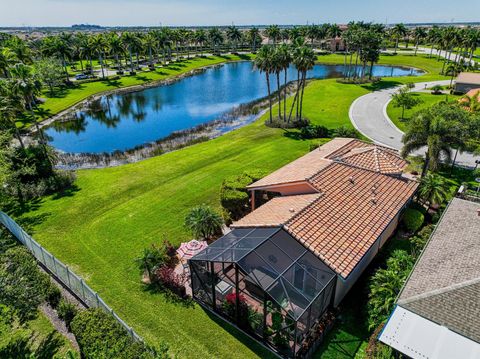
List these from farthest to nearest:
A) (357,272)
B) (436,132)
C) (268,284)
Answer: (436,132) < (357,272) < (268,284)

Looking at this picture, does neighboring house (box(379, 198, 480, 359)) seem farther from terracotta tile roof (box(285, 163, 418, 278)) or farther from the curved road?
the curved road

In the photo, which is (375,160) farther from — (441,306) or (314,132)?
(314,132)

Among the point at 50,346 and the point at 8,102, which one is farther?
the point at 8,102

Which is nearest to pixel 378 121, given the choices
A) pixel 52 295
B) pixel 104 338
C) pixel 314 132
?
pixel 314 132

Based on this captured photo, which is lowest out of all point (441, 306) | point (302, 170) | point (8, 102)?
point (441, 306)

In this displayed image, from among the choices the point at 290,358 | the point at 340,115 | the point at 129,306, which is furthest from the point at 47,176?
the point at 340,115

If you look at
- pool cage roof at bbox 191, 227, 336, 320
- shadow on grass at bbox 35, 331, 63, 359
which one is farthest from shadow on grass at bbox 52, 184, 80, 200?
pool cage roof at bbox 191, 227, 336, 320

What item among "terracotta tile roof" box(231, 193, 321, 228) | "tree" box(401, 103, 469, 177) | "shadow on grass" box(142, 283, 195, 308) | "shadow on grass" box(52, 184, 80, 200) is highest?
"tree" box(401, 103, 469, 177)
